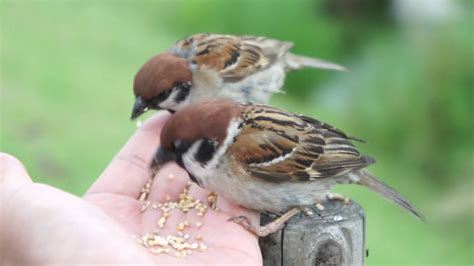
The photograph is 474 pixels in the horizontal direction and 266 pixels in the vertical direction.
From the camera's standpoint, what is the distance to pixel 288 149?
9.58 ft

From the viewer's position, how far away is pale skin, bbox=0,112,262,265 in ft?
7.07

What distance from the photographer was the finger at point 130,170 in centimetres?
284

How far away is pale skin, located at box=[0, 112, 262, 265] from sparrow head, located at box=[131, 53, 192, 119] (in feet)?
3.17

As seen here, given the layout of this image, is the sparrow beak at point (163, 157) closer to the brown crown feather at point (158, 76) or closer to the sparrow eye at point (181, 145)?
the sparrow eye at point (181, 145)

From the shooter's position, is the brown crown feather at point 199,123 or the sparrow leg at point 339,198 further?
the brown crown feather at point 199,123

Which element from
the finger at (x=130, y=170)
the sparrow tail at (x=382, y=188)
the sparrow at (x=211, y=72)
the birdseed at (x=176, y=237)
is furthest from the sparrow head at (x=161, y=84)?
the sparrow tail at (x=382, y=188)

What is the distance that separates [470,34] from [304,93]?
51.6 inches

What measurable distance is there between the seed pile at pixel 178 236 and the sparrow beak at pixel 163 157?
0.12 metres

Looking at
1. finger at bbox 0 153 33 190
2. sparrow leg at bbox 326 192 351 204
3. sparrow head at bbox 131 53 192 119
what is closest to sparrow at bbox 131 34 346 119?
sparrow head at bbox 131 53 192 119

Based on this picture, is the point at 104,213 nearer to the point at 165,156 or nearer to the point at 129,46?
the point at 165,156

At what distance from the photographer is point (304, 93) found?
6613 mm

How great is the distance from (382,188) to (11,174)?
127 centimetres

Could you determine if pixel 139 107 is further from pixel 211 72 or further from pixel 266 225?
pixel 266 225

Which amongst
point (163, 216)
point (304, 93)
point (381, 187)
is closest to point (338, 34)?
point (304, 93)
